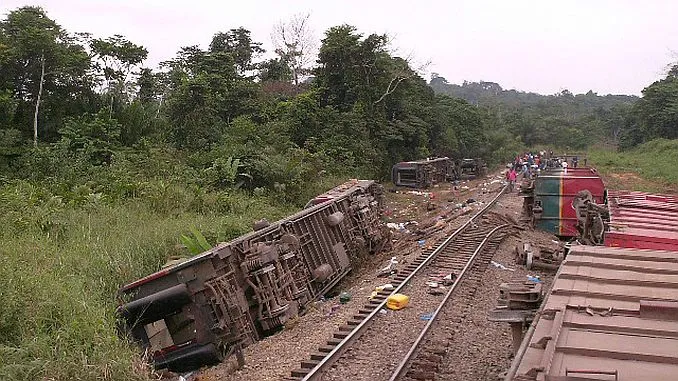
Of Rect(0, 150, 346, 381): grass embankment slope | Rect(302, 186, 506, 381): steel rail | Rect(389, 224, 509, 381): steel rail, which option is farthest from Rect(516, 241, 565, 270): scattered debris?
Rect(0, 150, 346, 381): grass embankment slope

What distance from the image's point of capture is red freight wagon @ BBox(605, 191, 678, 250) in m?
8.27

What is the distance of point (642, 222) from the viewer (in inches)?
384

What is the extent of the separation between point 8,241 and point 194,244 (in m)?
2.98

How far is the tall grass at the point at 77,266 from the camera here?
21.2 feet

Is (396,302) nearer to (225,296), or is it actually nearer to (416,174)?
(225,296)

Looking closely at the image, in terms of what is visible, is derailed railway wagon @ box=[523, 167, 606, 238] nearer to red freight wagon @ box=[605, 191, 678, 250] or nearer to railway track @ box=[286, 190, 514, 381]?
red freight wagon @ box=[605, 191, 678, 250]

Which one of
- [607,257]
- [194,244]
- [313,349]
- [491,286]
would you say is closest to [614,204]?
[491,286]

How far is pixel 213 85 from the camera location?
86.4 feet

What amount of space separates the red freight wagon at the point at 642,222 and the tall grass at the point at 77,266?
6655 millimetres

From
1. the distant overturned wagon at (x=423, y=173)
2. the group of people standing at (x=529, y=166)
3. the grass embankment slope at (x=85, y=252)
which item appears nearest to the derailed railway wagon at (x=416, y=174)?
the distant overturned wagon at (x=423, y=173)

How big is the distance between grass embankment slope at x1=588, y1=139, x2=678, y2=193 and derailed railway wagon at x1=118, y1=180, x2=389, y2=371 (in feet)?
64.8

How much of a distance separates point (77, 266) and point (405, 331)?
5.11m

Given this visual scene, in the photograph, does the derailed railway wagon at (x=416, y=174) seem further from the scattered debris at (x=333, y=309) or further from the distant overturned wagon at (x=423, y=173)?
the scattered debris at (x=333, y=309)

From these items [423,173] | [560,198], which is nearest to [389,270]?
[560,198]
